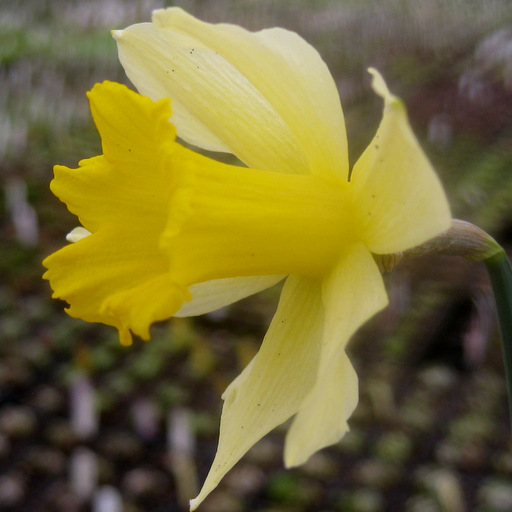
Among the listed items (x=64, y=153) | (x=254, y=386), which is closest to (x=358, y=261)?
(x=254, y=386)

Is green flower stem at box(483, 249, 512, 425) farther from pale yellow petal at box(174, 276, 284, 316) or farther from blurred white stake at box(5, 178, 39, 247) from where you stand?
blurred white stake at box(5, 178, 39, 247)

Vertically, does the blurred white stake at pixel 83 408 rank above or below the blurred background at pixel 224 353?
below

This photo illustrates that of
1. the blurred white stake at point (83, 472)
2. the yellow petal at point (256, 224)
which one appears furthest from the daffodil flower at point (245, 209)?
the blurred white stake at point (83, 472)

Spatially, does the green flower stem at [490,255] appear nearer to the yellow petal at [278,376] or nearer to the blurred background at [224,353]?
the yellow petal at [278,376]

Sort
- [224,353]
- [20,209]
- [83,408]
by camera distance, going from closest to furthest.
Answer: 1. [83,408]
2. [224,353]
3. [20,209]

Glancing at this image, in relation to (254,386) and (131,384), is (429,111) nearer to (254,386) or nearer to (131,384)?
(131,384)

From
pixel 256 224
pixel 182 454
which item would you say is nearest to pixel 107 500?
pixel 182 454

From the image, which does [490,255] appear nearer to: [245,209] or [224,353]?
[245,209]
